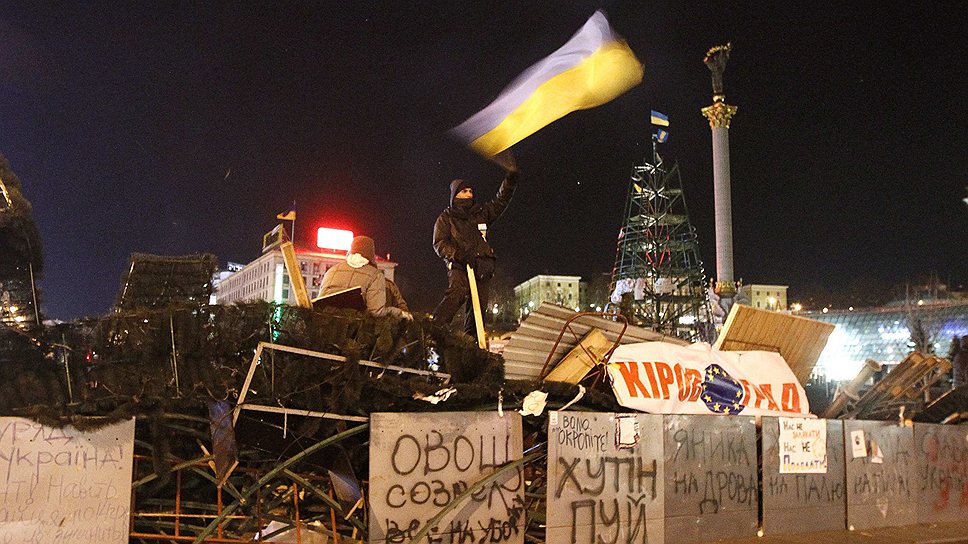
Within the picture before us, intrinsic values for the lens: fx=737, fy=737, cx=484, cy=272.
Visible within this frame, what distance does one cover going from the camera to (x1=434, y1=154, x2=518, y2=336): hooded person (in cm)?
895

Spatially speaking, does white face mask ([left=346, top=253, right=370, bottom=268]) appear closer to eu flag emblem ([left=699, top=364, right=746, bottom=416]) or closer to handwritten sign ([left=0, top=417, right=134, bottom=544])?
handwritten sign ([left=0, top=417, right=134, bottom=544])

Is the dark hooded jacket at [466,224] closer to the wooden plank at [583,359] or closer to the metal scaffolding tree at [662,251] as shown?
the wooden plank at [583,359]

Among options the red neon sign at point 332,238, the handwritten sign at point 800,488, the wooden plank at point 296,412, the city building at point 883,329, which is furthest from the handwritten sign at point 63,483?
the city building at point 883,329

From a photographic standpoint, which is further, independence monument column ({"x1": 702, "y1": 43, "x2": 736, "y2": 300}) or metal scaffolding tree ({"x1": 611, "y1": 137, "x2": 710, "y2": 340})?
independence monument column ({"x1": 702, "y1": 43, "x2": 736, "y2": 300})

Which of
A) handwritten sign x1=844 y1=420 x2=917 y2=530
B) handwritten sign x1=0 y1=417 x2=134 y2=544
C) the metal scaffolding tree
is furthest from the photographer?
the metal scaffolding tree

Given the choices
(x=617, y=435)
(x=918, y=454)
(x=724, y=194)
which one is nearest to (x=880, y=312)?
(x=724, y=194)

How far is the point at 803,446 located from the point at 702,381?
5.78ft

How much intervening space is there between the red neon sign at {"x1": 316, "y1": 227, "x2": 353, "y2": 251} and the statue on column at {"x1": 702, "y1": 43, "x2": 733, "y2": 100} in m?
32.1

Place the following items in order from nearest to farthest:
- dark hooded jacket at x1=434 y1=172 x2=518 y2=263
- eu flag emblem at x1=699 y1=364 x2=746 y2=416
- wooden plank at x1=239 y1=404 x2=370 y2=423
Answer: wooden plank at x1=239 y1=404 x2=370 y2=423
eu flag emblem at x1=699 y1=364 x2=746 y2=416
dark hooded jacket at x1=434 y1=172 x2=518 y2=263

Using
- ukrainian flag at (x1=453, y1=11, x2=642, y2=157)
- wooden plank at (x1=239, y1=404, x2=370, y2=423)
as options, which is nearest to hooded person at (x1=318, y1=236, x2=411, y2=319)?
wooden plank at (x1=239, y1=404, x2=370, y2=423)

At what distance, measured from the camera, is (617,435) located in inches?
290

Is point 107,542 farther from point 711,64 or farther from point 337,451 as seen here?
point 711,64

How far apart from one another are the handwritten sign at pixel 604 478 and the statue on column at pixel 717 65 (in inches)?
2034

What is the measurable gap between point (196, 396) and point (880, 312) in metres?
86.0
